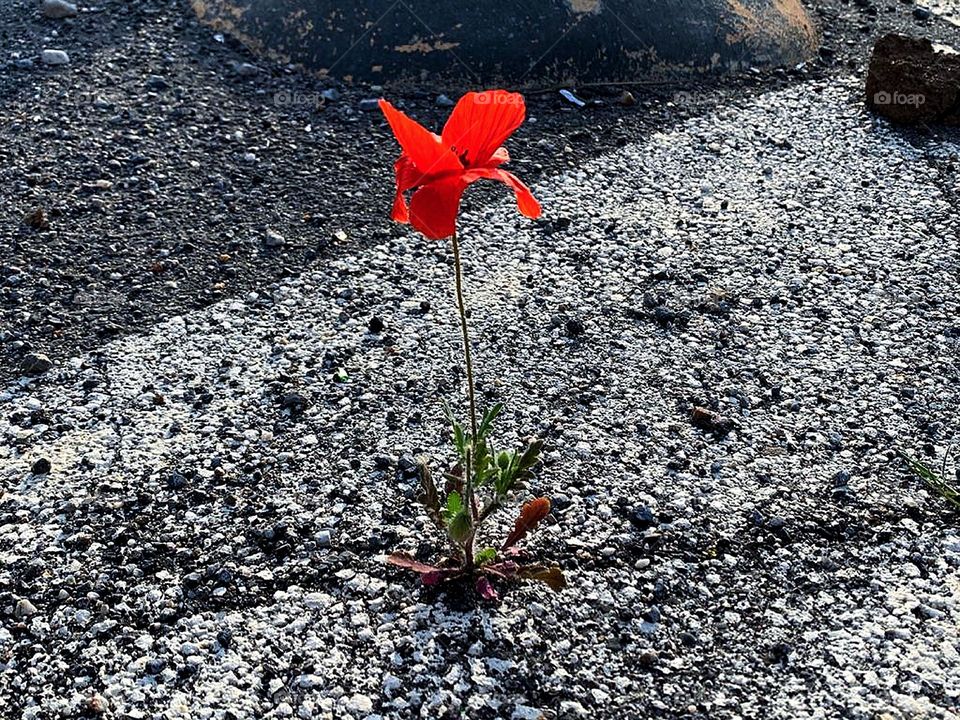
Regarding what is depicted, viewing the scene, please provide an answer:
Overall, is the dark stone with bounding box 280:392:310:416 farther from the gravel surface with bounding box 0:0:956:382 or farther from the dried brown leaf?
the dried brown leaf

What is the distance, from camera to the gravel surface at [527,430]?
6.93ft

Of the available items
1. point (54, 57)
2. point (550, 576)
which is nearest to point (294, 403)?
point (550, 576)

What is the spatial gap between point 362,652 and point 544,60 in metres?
2.47

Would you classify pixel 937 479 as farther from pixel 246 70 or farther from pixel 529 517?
pixel 246 70

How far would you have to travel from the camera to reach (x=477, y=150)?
1.96 meters

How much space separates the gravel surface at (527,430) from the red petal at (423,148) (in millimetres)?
814

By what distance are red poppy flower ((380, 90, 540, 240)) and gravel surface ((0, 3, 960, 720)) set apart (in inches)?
29.9

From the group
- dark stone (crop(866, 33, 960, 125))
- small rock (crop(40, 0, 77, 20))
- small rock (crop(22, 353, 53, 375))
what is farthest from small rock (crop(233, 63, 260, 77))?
dark stone (crop(866, 33, 960, 125))

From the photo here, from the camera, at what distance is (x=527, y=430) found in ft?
8.69

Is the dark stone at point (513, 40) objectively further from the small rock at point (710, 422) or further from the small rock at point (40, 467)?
the small rock at point (40, 467)

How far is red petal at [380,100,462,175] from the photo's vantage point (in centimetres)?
189

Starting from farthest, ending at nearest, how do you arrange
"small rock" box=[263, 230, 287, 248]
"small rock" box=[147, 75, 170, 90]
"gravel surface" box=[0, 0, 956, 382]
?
"small rock" box=[147, 75, 170, 90] → "small rock" box=[263, 230, 287, 248] → "gravel surface" box=[0, 0, 956, 382]

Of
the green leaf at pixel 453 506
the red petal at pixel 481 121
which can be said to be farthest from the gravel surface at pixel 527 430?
the red petal at pixel 481 121

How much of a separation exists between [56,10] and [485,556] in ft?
10.4
